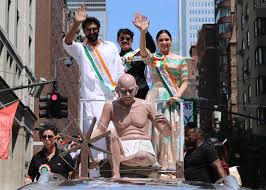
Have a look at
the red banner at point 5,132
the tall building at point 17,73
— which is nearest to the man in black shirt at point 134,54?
the red banner at point 5,132

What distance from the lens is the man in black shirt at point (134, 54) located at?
7910mm

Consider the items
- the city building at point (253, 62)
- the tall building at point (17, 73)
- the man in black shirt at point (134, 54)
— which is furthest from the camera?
the city building at point (253, 62)

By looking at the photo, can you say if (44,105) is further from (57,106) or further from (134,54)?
(134,54)

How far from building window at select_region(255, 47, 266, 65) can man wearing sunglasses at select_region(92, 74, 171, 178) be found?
5753cm

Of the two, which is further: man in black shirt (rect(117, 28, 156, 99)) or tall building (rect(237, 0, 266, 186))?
tall building (rect(237, 0, 266, 186))

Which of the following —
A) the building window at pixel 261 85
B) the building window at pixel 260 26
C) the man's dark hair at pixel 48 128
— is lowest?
the man's dark hair at pixel 48 128

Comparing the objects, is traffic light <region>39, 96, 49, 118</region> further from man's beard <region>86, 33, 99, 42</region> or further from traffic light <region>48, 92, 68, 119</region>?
man's beard <region>86, 33, 99, 42</region>

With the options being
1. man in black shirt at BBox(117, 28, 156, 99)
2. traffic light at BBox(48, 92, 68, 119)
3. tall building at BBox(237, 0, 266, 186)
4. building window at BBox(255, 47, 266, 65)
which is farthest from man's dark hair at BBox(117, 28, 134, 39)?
building window at BBox(255, 47, 266, 65)

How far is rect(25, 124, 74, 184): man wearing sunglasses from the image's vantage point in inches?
273

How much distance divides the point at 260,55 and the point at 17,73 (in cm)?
2518

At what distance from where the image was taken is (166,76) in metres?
7.62

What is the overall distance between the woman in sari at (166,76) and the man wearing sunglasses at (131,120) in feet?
2.14

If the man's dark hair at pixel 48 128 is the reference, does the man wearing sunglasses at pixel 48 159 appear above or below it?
below

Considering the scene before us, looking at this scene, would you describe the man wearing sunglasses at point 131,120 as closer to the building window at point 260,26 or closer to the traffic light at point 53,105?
the traffic light at point 53,105
